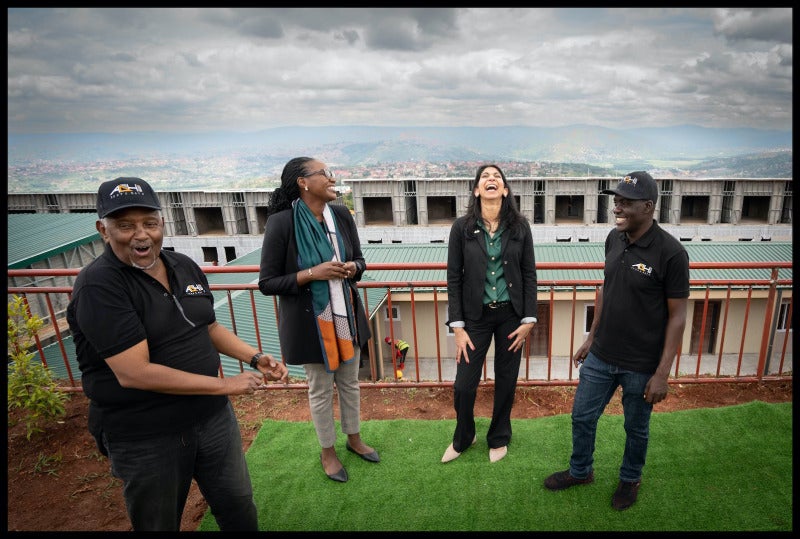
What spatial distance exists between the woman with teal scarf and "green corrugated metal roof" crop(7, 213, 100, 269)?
12378 mm

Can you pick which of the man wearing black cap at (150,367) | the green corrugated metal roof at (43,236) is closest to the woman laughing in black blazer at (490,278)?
the man wearing black cap at (150,367)

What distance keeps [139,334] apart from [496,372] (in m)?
2.22

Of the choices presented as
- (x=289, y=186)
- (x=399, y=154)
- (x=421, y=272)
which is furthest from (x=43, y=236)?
(x=399, y=154)

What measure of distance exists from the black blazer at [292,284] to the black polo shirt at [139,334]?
57cm

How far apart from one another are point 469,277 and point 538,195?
30.9m

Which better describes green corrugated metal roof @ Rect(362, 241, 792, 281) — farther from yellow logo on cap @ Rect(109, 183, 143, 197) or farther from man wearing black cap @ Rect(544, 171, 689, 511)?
yellow logo on cap @ Rect(109, 183, 143, 197)

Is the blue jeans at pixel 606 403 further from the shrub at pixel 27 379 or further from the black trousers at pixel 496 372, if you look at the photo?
the shrub at pixel 27 379

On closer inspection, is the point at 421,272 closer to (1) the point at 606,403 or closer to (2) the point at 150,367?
(1) the point at 606,403

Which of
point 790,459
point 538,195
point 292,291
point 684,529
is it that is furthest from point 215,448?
point 538,195

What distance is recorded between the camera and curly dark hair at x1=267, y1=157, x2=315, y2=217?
107 inches

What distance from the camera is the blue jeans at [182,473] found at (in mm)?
1936

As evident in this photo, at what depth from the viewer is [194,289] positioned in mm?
2027

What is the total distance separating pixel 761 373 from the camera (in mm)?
4156

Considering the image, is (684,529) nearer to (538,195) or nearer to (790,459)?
(790,459)
